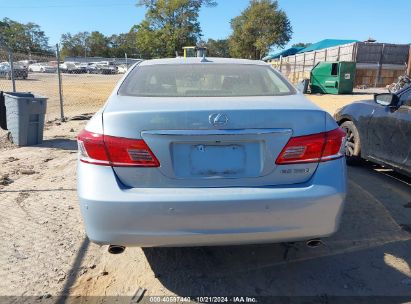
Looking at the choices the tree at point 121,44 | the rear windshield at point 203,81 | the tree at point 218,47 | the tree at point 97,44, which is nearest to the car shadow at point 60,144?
the rear windshield at point 203,81

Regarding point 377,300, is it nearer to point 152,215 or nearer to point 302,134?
point 302,134

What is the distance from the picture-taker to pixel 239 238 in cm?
260

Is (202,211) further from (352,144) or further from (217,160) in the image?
(352,144)

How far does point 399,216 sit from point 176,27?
66116 mm

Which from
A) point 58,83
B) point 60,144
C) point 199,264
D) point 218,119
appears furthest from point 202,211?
point 58,83

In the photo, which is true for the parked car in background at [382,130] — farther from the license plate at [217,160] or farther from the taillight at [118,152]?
the taillight at [118,152]

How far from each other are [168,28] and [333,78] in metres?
48.2

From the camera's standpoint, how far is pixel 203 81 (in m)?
3.52

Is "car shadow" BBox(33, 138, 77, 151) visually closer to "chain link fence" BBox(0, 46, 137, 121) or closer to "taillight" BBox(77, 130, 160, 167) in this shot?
"chain link fence" BBox(0, 46, 137, 121)

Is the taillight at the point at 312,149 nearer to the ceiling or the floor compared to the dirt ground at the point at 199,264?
nearer to the ceiling

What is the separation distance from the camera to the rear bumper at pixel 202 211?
2.50 meters

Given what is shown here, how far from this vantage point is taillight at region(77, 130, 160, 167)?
253cm

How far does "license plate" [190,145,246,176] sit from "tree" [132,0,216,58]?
6293cm

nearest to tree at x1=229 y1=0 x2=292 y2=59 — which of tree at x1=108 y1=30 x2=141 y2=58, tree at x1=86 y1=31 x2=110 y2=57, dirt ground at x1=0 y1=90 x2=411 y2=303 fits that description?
tree at x1=108 y1=30 x2=141 y2=58
